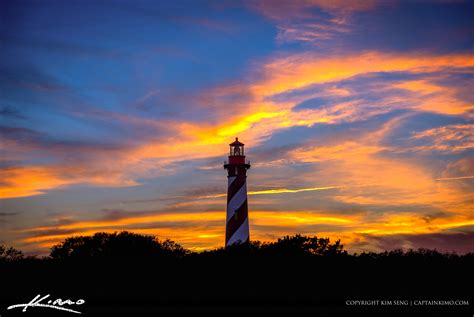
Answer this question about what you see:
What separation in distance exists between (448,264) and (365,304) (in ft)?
24.1

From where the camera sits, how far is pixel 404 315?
18.1 meters

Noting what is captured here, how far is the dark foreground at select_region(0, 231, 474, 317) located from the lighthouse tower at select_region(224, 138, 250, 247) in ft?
36.8

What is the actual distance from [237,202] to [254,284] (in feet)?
55.8

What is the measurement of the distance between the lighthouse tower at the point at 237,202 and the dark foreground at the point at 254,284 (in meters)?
11.2

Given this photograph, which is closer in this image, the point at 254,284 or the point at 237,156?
the point at 254,284

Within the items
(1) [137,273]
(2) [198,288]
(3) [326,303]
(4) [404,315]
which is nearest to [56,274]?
(1) [137,273]

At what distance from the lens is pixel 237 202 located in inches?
1542

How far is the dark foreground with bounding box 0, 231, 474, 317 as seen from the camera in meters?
19.1

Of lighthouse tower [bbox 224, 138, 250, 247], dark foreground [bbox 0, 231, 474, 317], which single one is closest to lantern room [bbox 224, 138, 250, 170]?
lighthouse tower [bbox 224, 138, 250, 247]
